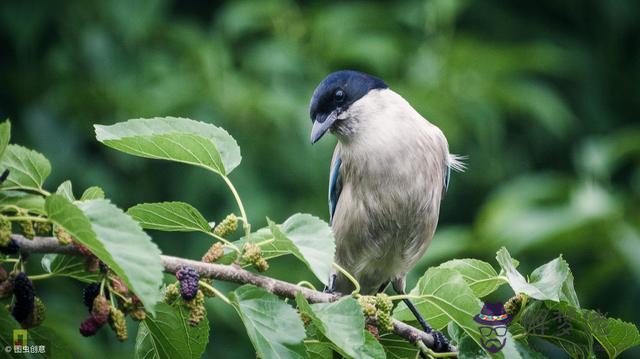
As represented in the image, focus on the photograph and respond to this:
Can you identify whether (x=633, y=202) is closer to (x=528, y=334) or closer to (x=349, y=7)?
(x=349, y=7)

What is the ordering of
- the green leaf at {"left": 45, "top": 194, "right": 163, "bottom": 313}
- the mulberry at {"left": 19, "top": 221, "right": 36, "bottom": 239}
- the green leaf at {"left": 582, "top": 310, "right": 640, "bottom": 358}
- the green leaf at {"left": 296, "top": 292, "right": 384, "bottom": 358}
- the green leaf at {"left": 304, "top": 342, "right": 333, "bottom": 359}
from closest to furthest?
the green leaf at {"left": 45, "top": 194, "right": 163, "bottom": 313}
the mulberry at {"left": 19, "top": 221, "right": 36, "bottom": 239}
the green leaf at {"left": 296, "top": 292, "right": 384, "bottom": 358}
the green leaf at {"left": 304, "top": 342, "right": 333, "bottom": 359}
the green leaf at {"left": 582, "top": 310, "right": 640, "bottom": 358}

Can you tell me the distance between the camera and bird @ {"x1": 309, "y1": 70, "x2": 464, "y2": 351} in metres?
3.30

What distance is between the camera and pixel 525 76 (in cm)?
710

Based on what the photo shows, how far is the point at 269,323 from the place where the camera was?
5.83 ft

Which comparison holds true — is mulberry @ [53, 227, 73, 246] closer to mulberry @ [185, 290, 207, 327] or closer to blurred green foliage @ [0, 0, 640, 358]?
mulberry @ [185, 290, 207, 327]

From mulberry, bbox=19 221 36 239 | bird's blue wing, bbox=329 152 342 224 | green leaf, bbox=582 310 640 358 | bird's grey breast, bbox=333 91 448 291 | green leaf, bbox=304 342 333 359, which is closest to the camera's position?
mulberry, bbox=19 221 36 239

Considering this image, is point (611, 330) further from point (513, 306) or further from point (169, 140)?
point (169, 140)

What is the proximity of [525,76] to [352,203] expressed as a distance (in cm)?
411

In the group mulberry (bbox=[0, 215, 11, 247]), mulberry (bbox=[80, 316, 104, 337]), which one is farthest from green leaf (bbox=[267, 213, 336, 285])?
mulberry (bbox=[0, 215, 11, 247])

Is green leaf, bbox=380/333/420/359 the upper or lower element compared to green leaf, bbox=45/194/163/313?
lower

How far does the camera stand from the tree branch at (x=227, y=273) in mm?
1675

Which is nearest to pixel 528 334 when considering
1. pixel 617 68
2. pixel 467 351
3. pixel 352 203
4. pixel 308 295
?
Result: pixel 467 351

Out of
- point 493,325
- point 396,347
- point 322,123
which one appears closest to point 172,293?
point 396,347

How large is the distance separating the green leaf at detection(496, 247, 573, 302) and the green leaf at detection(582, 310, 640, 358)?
123mm
